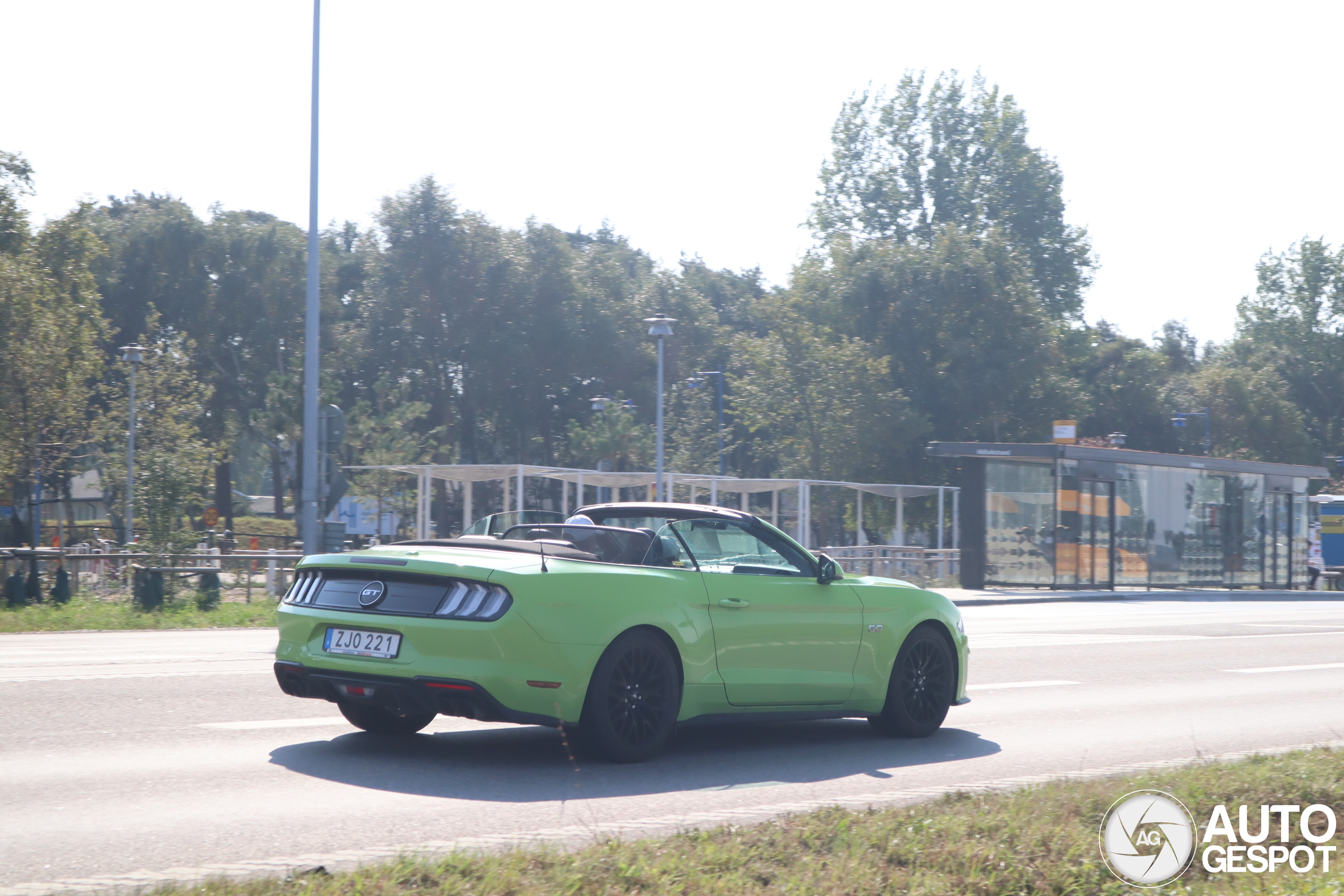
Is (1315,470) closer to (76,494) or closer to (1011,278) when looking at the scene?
(1011,278)

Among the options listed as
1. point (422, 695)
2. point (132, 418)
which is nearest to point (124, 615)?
point (422, 695)

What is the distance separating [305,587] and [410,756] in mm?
1060

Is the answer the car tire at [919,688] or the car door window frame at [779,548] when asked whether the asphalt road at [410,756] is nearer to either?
the car tire at [919,688]

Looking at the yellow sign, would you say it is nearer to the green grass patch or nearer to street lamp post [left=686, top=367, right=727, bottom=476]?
the green grass patch

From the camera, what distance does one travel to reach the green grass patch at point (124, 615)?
746 inches

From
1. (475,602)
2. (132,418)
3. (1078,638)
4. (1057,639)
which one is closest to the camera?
(475,602)

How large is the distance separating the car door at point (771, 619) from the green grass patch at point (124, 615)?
12.3 meters

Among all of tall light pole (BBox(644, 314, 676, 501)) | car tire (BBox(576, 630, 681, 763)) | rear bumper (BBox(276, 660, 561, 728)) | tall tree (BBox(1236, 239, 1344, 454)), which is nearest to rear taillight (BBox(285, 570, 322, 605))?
rear bumper (BBox(276, 660, 561, 728))

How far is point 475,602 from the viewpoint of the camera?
7.17 metres

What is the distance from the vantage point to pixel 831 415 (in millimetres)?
49875

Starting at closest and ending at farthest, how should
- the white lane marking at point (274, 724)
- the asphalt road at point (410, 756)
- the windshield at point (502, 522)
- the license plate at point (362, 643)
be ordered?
the asphalt road at point (410, 756), the license plate at point (362, 643), the white lane marking at point (274, 724), the windshield at point (502, 522)

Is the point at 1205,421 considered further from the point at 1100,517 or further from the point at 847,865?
the point at 847,865

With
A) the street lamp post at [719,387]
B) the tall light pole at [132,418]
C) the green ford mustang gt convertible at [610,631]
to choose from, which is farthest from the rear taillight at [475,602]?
the street lamp post at [719,387]

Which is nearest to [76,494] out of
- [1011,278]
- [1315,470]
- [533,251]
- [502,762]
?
[533,251]
